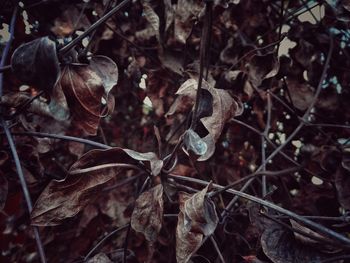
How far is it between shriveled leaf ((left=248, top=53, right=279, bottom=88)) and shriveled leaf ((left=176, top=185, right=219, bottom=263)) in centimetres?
40

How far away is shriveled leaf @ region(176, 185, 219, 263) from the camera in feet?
1.37

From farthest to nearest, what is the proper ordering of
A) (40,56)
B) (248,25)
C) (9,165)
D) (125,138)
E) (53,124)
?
(125,138) < (248,25) < (53,124) < (9,165) < (40,56)

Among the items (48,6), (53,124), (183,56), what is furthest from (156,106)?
(48,6)

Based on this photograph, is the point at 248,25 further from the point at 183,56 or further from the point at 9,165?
the point at 9,165

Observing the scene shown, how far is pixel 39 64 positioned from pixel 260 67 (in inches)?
19.4

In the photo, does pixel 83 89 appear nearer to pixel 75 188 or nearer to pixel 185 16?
pixel 75 188

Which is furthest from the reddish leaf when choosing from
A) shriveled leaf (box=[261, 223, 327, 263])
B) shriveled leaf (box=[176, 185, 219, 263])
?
shriveled leaf (box=[176, 185, 219, 263])

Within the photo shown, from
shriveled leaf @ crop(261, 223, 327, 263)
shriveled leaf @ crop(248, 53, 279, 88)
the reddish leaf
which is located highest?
shriveled leaf @ crop(248, 53, 279, 88)

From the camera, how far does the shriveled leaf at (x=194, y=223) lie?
42cm

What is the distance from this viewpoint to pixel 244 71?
2.56 feet

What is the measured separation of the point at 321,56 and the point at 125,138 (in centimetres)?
71

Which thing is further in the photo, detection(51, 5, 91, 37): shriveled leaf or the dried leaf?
detection(51, 5, 91, 37): shriveled leaf

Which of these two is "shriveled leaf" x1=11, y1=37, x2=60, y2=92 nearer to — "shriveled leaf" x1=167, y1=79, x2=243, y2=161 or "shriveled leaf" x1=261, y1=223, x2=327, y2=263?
"shriveled leaf" x1=167, y1=79, x2=243, y2=161

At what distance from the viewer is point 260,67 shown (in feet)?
2.46
